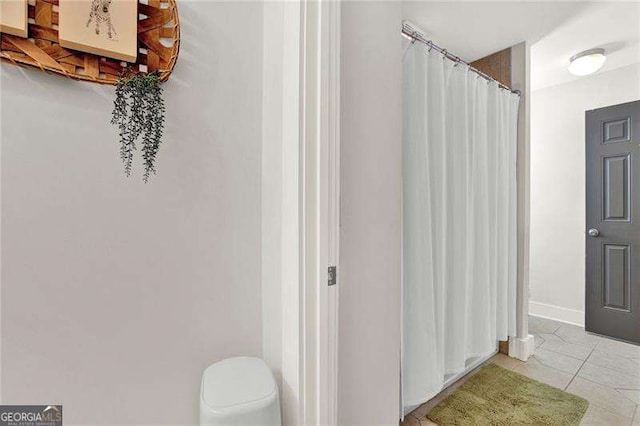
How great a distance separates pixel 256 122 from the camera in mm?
1206

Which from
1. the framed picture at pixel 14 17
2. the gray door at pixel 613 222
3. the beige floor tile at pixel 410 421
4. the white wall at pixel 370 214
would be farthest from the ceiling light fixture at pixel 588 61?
the framed picture at pixel 14 17

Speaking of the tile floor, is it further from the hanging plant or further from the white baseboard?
the hanging plant

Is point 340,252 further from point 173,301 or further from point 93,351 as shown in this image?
point 93,351

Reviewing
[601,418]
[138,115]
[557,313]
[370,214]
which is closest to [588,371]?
[601,418]

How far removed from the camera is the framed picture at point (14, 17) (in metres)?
0.78

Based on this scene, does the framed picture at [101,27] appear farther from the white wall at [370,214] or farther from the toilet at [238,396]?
the toilet at [238,396]

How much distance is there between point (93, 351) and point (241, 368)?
0.45 m

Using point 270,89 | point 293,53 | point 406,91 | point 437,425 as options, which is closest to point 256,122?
point 270,89

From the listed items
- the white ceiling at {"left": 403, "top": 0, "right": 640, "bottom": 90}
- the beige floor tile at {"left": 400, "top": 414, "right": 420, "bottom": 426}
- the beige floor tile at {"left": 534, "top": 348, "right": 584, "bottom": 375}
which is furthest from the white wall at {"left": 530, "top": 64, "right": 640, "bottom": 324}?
the beige floor tile at {"left": 400, "top": 414, "right": 420, "bottom": 426}

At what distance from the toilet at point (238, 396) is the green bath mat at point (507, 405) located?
120 cm

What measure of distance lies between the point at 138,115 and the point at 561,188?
379 cm

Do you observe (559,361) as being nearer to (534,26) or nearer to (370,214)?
(370,214)

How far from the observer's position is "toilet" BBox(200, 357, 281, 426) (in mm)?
855

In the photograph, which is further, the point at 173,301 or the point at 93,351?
the point at 173,301
